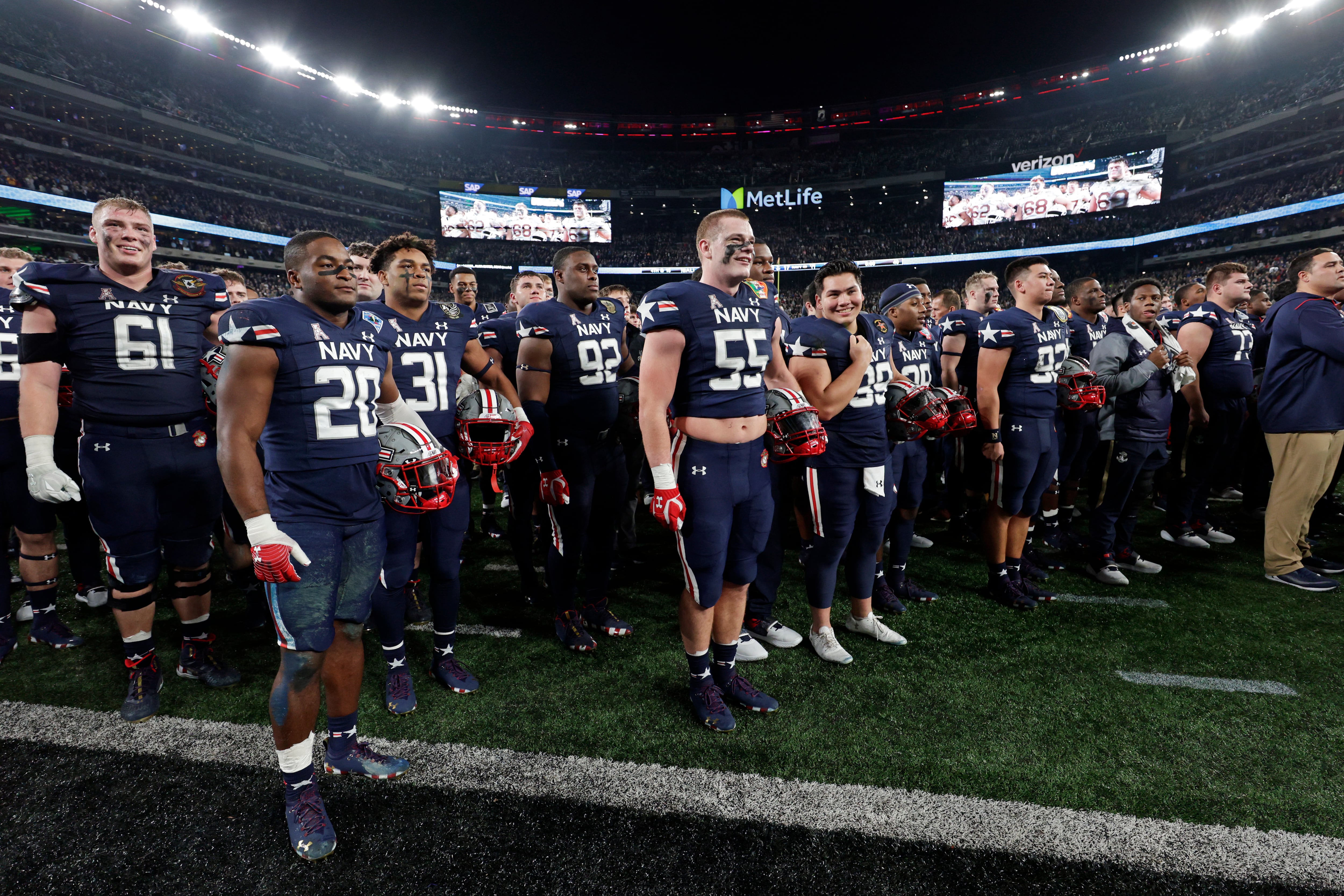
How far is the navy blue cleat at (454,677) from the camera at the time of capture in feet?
10.4

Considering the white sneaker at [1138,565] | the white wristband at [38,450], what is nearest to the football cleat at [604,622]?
the white wristband at [38,450]

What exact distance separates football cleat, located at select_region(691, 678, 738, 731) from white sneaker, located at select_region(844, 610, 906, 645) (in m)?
1.20

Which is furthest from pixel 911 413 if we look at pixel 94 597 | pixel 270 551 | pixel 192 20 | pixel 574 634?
pixel 192 20

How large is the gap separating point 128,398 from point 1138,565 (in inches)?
264

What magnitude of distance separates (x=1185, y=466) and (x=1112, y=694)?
396 cm

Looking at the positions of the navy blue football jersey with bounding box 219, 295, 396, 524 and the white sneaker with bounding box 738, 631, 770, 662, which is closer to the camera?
the navy blue football jersey with bounding box 219, 295, 396, 524

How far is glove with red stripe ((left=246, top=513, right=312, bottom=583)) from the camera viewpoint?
6.27 ft

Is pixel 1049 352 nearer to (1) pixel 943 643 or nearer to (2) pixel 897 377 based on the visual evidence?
(2) pixel 897 377

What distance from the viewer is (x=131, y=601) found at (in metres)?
3.01

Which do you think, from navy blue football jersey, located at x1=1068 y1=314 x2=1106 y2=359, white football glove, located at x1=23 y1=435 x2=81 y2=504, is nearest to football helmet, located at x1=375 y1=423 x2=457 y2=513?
white football glove, located at x1=23 y1=435 x2=81 y2=504

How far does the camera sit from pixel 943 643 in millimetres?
3691

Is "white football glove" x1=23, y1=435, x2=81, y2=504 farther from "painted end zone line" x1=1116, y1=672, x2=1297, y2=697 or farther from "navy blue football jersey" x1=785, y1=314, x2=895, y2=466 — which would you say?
"painted end zone line" x1=1116, y1=672, x2=1297, y2=697

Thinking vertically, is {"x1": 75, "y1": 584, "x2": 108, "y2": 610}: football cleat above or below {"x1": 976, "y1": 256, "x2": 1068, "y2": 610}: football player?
below

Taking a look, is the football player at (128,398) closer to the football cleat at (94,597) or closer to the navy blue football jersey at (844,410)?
the football cleat at (94,597)
